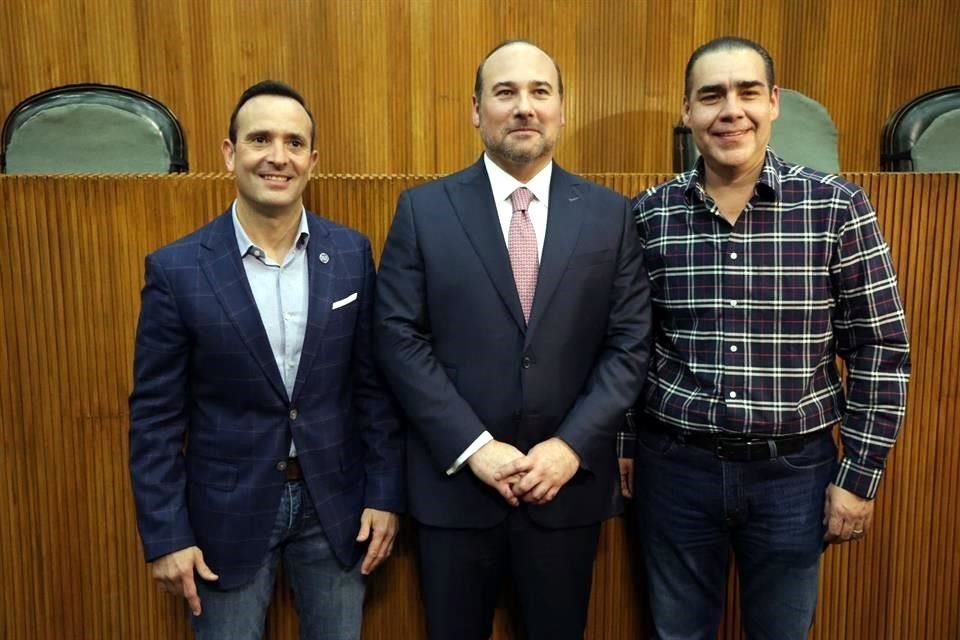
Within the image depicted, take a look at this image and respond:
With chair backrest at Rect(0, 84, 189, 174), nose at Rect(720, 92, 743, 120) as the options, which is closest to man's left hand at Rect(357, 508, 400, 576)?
nose at Rect(720, 92, 743, 120)

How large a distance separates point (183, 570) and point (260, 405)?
248 millimetres

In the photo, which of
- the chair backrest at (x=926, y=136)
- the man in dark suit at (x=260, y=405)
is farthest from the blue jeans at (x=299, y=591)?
the chair backrest at (x=926, y=136)

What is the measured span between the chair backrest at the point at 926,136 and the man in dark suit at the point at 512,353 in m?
1.16

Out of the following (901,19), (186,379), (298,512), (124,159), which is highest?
(901,19)

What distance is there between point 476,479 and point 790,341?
485 millimetres

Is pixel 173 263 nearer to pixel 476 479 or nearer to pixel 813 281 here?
pixel 476 479

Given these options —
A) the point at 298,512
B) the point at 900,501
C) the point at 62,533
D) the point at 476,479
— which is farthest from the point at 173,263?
the point at 900,501

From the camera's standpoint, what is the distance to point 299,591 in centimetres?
109

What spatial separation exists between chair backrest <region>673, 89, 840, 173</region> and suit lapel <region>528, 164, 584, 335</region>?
0.86m

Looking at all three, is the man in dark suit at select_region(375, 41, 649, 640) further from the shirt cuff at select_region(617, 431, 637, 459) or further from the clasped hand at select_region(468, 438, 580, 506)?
the shirt cuff at select_region(617, 431, 637, 459)

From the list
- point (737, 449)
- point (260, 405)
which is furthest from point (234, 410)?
point (737, 449)

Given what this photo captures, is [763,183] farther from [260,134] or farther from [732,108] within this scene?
[260,134]

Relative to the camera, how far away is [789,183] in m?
1.04

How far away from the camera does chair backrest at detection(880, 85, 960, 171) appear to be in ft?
5.85
